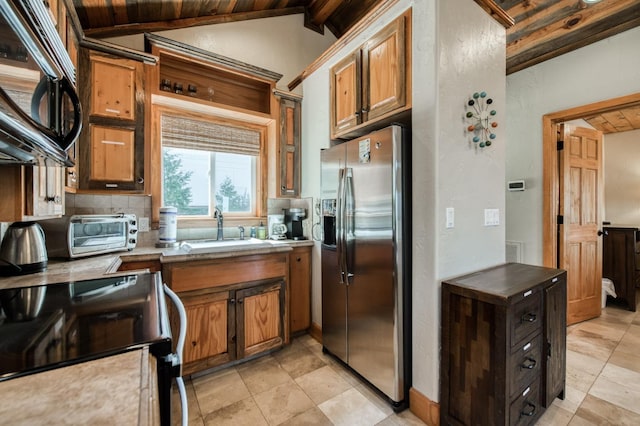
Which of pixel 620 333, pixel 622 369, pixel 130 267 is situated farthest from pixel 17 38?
pixel 620 333

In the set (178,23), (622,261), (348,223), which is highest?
(178,23)

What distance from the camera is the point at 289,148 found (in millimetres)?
2998

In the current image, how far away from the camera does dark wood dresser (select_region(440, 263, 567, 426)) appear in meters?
1.39

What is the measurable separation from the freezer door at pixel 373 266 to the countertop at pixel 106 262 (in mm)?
749

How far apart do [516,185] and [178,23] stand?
13.0 feet

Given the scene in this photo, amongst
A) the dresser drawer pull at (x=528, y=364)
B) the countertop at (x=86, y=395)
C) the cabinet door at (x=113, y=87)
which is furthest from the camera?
the cabinet door at (x=113, y=87)

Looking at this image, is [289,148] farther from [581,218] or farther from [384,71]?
[581,218]

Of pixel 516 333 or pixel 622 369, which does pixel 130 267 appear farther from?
pixel 622 369

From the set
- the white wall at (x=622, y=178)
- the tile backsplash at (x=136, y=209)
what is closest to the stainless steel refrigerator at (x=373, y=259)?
the tile backsplash at (x=136, y=209)

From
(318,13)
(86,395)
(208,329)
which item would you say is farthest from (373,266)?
(318,13)

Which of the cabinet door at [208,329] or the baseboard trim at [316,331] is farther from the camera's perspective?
the baseboard trim at [316,331]

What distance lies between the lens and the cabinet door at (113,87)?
2.02m

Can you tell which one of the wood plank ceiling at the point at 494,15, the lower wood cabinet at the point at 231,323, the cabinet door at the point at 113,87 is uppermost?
the wood plank ceiling at the point at 494,15

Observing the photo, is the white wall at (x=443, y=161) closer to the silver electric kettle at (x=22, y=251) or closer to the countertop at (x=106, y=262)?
the countertop at (x=106, y=262)
